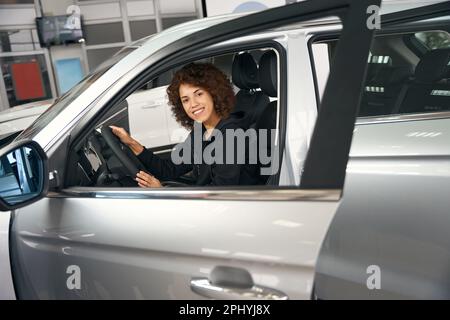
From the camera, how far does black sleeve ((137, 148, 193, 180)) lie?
6.28 ft

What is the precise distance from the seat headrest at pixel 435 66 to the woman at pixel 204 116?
2.72ft

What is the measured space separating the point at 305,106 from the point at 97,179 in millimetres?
916

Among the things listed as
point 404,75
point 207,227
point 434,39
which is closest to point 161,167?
point 207,227

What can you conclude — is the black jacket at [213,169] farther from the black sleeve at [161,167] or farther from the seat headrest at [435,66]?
the seat headrest at [435,66]

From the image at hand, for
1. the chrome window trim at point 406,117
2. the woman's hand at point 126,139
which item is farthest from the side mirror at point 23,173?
the chrome window trim at point 406,117

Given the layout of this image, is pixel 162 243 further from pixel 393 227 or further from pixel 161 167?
Result: pixel 161 167

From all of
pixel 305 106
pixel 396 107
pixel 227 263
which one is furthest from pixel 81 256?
pixel 396 107

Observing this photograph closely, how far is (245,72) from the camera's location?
6.46 ft

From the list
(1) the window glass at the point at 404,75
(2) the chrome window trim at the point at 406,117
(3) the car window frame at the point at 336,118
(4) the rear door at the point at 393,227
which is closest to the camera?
(3) the car window frame at the point at 336,118

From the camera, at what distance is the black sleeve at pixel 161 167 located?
192cm

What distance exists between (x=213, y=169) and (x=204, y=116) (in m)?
0.29

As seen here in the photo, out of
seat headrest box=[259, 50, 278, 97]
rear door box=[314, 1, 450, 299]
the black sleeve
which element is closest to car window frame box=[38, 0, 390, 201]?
rear door box=[314, 1, 450, 299]

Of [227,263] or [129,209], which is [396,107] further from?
[129,209]

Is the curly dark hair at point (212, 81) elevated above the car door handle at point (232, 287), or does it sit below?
above
